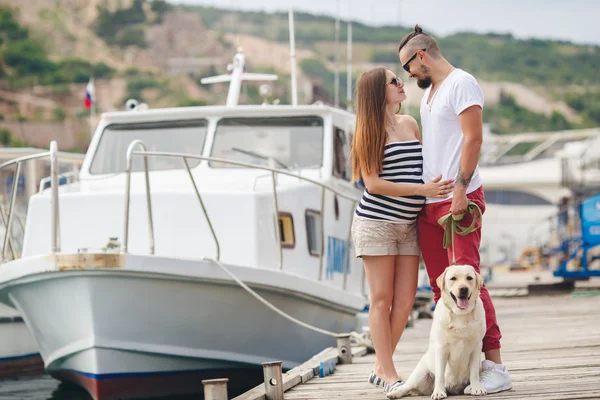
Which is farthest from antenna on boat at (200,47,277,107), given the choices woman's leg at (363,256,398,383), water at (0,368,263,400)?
woman's leg at (363,256,398,383)

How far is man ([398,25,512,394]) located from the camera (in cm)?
442

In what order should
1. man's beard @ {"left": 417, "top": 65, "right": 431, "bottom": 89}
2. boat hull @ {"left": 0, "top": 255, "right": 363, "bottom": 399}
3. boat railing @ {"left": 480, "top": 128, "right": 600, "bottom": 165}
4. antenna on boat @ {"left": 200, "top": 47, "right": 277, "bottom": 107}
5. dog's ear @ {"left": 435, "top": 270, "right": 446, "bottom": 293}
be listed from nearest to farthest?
dog's ear @ {"left": 435, "top": 270, "right": 446, "bottom": 293} → man's beard @ {"left": 417, "top": 65, "right": 431, "bottom": 89} → boat hull @ {"left": 0, "top": 255, "right": 363, "bottom": 399} → antenna on boat @ {"left": 200, "top": 47, "right": 277, "bottom": 107} → boat railing @ {"left": 480, "top": 128, "right": 600, "bottom": 165}

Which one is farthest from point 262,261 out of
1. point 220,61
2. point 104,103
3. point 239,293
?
point 220,61

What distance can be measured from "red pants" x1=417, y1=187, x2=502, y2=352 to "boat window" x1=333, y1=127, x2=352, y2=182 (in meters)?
3.94

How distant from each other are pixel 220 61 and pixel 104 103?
3438cm

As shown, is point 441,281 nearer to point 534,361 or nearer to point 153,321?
point 534,361

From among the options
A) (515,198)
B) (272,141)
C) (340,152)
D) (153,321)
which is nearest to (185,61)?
(515,198)

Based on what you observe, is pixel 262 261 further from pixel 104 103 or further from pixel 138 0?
pixel 138 0

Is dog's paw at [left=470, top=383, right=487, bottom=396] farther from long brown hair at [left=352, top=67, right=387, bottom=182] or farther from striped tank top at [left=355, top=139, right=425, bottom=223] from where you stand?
long brown hair at [left=352, top=67, right=387, bottom=182]

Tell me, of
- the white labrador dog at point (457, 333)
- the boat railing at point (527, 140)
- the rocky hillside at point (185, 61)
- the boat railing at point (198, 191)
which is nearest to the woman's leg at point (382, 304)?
the white labrador dog at point (457, 333)

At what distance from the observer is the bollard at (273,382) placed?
15.6 feet

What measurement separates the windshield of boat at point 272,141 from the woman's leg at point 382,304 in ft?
12.4

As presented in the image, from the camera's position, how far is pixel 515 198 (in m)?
50.2

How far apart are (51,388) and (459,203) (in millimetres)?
6685
